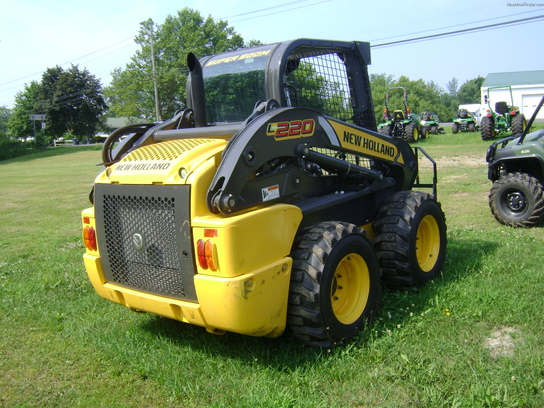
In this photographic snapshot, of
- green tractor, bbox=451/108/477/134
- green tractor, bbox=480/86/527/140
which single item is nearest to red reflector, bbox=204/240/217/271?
green tractor, bbox=480/86/527/140

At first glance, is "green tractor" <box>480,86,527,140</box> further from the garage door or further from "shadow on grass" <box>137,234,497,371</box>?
the garage door

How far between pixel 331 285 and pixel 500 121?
24.1m

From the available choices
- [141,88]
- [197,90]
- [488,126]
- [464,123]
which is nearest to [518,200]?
[197,90]

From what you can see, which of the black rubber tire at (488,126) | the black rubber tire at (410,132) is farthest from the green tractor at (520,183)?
the black rubber tire at (410,132)

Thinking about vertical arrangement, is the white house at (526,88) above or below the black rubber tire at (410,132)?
above

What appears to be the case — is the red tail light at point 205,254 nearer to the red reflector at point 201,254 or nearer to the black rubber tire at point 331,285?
the red reflector at point 201,254

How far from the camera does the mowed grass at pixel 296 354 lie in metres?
3.23

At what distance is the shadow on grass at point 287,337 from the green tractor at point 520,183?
2530mm

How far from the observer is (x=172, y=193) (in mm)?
3459

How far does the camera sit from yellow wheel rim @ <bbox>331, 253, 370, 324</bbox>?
4.06 meters

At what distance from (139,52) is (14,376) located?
57351 mm

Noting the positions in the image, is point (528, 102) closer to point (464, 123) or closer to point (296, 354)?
point (464, 123)

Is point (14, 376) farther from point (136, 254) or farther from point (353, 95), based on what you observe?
point (353, 95)

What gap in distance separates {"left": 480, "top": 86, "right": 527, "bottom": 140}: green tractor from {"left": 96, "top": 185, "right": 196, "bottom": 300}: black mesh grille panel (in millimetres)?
Answer: 21084
